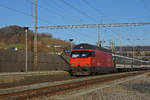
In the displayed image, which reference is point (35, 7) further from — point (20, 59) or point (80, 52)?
point (80, 52)

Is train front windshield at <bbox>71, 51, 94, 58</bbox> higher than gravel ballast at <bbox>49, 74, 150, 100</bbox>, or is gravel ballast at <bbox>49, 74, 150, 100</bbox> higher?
train front windshield at <bbox>71, 51, 94, 58</bbox>

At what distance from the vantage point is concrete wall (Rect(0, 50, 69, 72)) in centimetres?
2665

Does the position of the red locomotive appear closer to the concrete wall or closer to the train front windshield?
the train front windshield

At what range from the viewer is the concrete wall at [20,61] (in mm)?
26653

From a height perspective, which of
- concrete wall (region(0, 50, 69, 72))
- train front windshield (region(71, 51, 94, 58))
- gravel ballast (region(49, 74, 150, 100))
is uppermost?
train front windshield (region(71, 51, 94, 58))

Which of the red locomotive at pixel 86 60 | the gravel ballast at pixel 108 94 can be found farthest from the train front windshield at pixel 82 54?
the gravel ballast at pixel 108 94

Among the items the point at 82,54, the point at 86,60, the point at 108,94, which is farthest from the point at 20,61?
the point at 108,94

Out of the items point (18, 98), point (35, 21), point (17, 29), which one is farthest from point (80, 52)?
point (17, 29)

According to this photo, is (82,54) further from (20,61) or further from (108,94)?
(108,94)

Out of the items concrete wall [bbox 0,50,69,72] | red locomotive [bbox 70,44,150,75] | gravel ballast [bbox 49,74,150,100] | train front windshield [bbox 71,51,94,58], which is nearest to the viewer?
gravel ballast [bbox 49,74,150,100]

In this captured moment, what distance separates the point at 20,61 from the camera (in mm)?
29438

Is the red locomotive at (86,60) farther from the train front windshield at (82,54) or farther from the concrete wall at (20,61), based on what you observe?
the concrete wall at (20,61)

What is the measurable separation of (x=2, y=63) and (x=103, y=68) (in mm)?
12827

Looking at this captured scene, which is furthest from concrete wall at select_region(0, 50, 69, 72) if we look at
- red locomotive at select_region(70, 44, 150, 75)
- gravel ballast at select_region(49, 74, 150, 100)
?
gravel ballast at select_region(49, 74, 150, 100)
